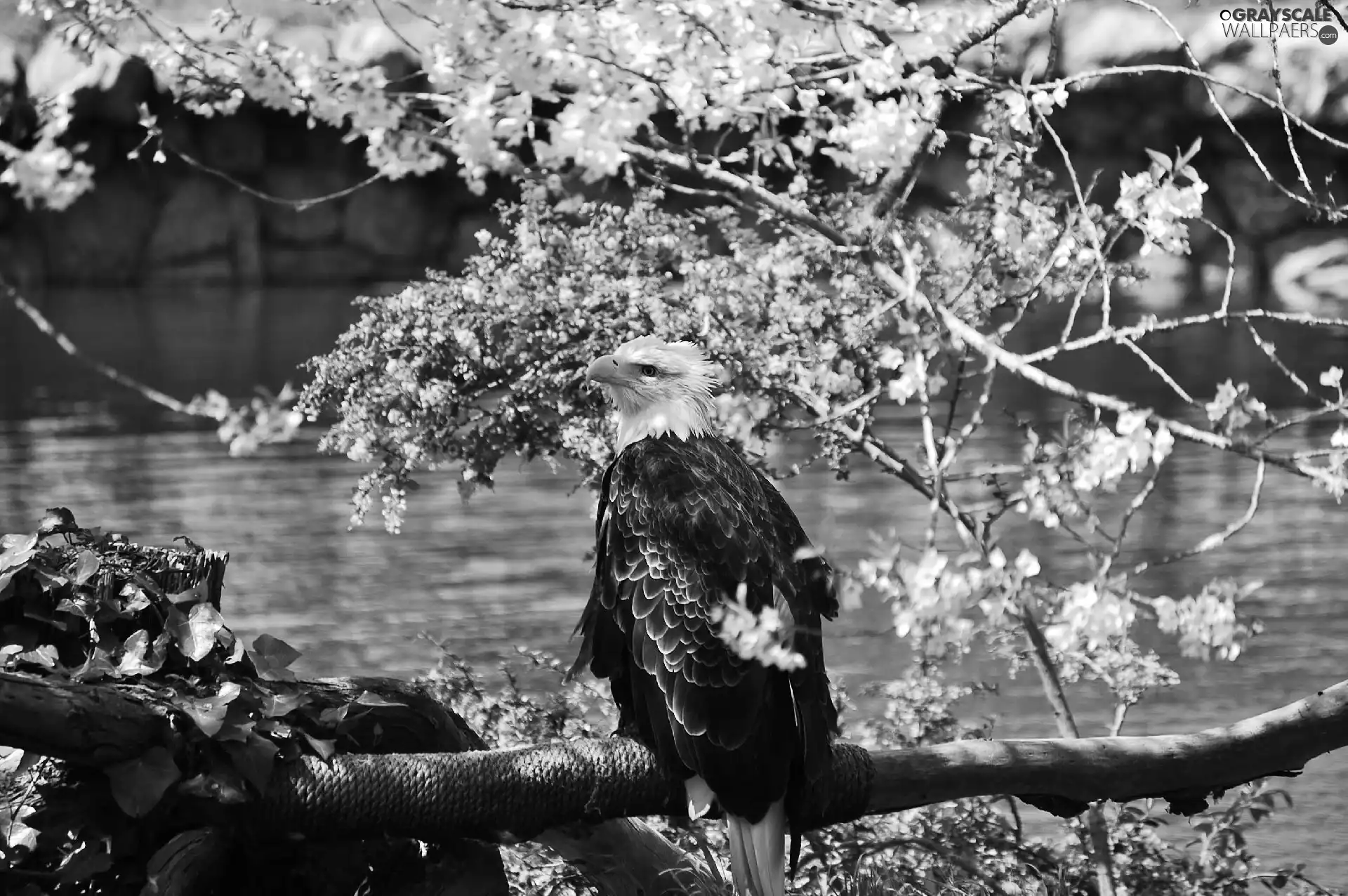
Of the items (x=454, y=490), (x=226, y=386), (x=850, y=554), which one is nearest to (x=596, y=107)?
(x=850, y=554)

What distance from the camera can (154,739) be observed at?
272 centimetres

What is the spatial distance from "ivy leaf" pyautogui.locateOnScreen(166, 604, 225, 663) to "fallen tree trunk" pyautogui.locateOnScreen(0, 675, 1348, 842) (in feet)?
0.69

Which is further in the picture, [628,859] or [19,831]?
[628,859]

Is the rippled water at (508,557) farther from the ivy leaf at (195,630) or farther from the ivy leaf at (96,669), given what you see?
the ivy leaf at (96,669)

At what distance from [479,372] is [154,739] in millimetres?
2060

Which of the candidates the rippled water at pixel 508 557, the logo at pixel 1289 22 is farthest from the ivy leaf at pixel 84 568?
the rippled water at pixel 508 557

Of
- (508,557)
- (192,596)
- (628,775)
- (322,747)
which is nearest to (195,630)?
(192,596)

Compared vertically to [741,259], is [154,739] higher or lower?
lower

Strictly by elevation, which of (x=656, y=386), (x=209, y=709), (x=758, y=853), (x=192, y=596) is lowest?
(x=758, y=853)

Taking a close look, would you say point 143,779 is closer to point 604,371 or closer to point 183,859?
point 183,859

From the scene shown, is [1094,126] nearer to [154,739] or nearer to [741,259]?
[741,259]

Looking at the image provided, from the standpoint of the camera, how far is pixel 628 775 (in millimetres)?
3203

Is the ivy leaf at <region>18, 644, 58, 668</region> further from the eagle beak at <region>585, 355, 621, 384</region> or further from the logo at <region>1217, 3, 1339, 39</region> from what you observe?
the logo at <region>1217, 3, 1339, 39</region>

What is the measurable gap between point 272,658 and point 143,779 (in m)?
0.40
